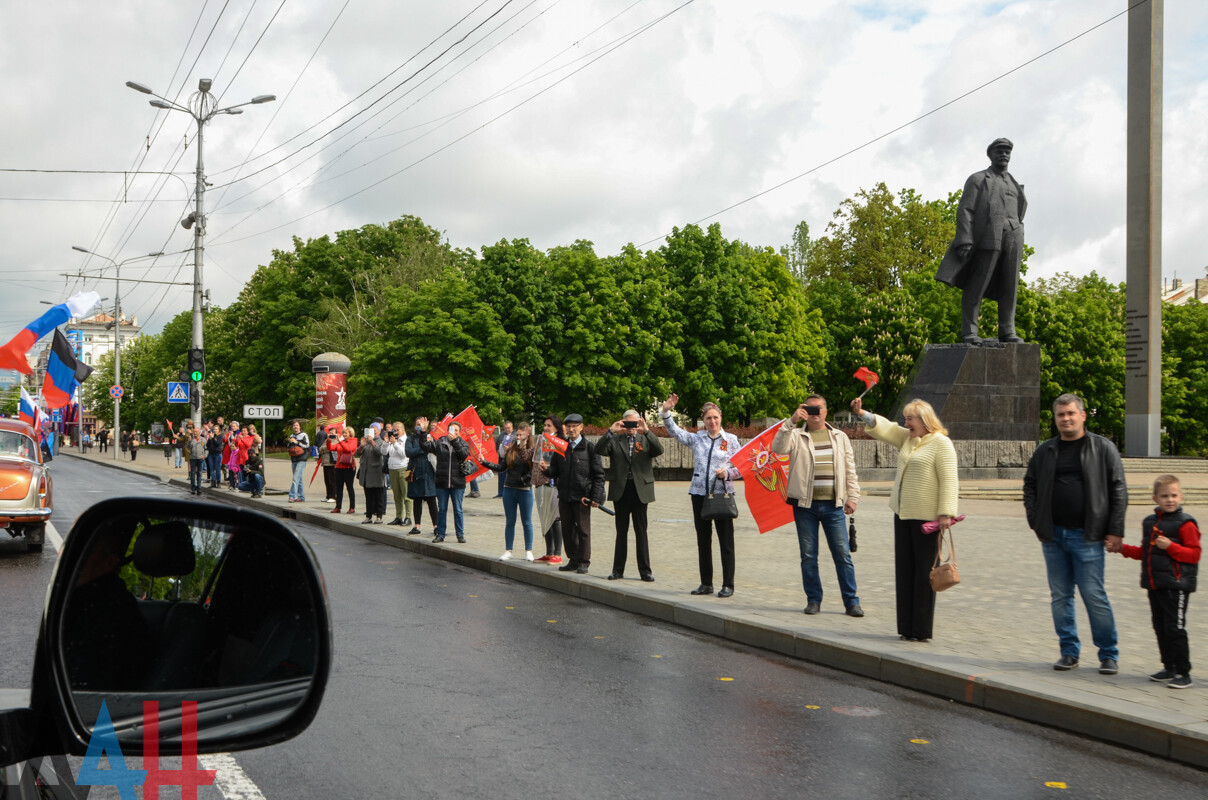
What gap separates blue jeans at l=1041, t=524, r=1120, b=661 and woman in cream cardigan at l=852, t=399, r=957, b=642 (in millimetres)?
881

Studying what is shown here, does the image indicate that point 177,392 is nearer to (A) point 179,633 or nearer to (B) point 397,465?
(B) point 397,465

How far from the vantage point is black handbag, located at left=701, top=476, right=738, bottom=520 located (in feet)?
35.2

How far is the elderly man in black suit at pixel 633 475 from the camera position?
1193cm

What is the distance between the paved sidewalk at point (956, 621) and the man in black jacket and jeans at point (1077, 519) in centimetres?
31

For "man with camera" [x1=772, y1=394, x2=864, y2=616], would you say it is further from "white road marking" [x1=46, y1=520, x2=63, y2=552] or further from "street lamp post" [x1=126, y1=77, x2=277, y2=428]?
"street lamp post" [x1=126, y1=77, x2=277, y2=428]

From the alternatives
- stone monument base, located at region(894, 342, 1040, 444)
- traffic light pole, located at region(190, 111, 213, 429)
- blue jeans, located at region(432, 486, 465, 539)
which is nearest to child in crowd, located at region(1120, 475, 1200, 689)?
blue jeans, located at region(432, 486, 465, 539)

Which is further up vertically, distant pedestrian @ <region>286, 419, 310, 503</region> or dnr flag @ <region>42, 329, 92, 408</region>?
dnr flag @ <region>42, 329, 92, 408</region>

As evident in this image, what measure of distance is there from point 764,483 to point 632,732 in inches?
277

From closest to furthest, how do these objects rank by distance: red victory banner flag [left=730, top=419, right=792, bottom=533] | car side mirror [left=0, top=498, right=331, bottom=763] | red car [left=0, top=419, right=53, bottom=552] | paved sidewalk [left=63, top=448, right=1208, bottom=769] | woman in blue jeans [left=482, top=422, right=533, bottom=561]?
car side mirror [left=0, top=498, right=331, bottom=763] → paved sidewalk [left=63, top=448, right=1208, bottom=769] → red victory banner flag [left=730, top=419, right=792, bottom=533] → red car [left=0, top=419, right=53, bottom=552] → woman in blue jeans [left=482, top=422, right=533, bottom=561]

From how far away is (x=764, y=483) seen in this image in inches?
500

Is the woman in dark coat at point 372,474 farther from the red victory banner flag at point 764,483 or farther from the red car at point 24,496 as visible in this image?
the red victory banner flag at point 764,483

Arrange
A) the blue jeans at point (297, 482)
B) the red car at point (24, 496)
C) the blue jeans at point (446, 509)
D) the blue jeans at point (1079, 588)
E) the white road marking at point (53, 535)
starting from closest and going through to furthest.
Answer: the blue jeans at point (1079, 588), the red car at point (24, 496), the white road marking at point (53, 535), the blue jeans at point (446, 509), the blue jeans at point (297, 482)

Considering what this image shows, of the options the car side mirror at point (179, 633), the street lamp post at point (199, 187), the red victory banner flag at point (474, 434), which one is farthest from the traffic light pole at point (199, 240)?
the car side mirror at point (179, 633)

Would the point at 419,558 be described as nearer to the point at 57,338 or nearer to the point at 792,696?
the point at 57,338
